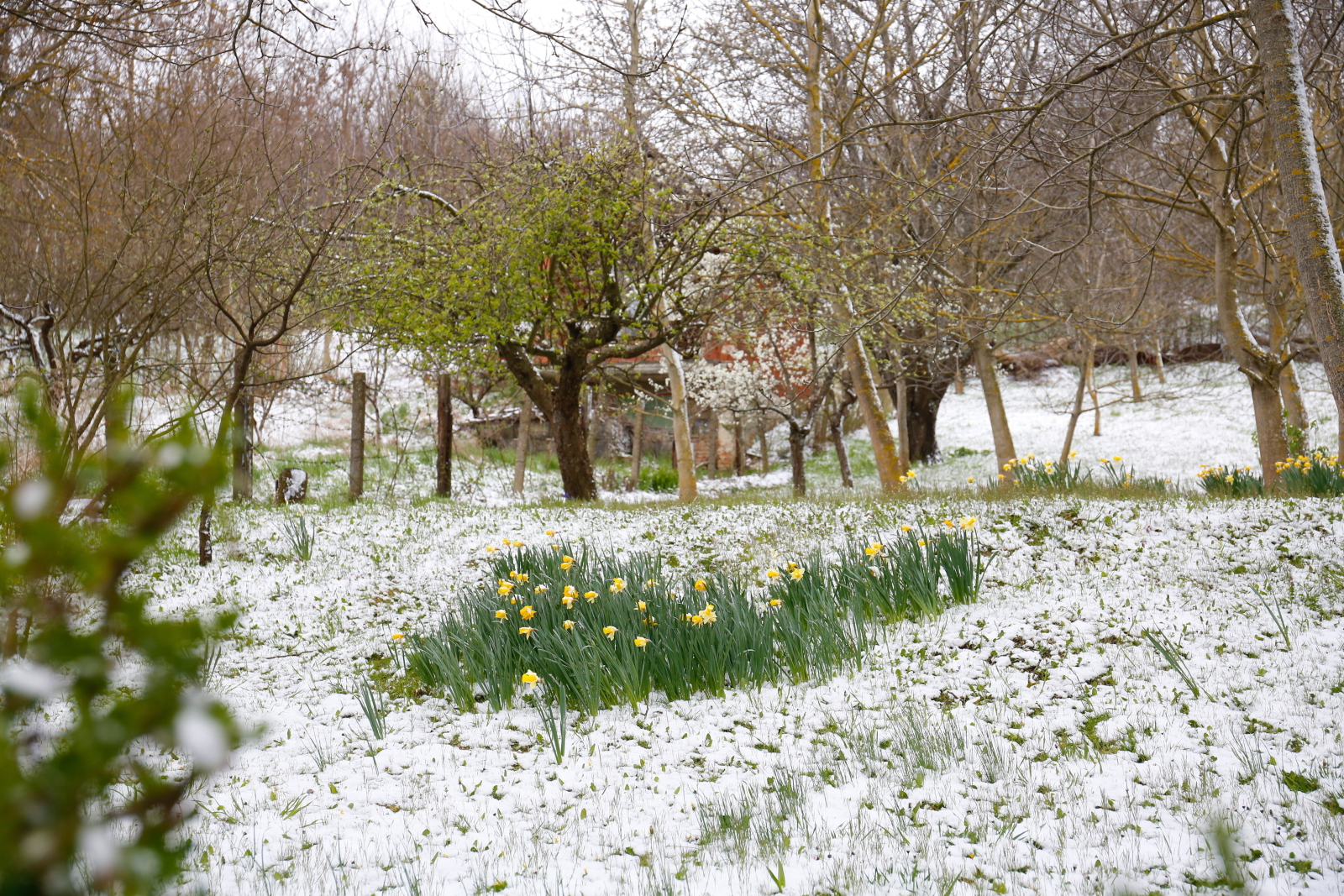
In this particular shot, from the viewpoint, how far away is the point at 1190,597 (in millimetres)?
4609

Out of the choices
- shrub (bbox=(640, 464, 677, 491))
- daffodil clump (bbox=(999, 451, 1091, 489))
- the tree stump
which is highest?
the tree stump

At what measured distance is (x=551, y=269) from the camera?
388 inches

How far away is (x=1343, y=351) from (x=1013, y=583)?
2.14m

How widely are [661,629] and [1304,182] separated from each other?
3.90 metres

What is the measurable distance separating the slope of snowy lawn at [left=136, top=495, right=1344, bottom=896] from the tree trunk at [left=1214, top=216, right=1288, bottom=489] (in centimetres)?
340

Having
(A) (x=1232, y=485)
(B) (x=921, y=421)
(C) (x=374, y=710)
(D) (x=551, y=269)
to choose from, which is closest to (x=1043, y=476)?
(A) (x=1232, y=485)

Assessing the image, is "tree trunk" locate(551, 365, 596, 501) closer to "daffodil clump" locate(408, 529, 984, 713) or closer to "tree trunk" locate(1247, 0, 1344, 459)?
"daffodil clump" locate(408, 529, 984, 713)

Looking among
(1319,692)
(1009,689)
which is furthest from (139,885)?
(1319,692)

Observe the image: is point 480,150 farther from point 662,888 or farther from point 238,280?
point 662,888

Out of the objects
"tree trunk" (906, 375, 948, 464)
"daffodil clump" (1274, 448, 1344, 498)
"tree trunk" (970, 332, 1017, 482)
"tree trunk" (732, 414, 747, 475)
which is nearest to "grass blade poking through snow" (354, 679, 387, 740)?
"daffodil clump" (1274, 448, 1344, 498)

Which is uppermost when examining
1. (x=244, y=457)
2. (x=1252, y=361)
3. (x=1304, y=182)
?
(x=1304, y=182)

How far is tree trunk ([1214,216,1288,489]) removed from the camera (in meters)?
8.22

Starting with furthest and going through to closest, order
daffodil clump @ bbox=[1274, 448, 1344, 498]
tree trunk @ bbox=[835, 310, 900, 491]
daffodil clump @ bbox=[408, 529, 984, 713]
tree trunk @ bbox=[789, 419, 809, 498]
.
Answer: tree trunk @ bbox=[789, 419, 809, 498] → tree trunk @ bbox=[835, 310, 900, 491] → daffodil clump @ bbox=[1274, 448, 1344, 498] → daffodil clump @ bbox=[408, 529, 984, 713]

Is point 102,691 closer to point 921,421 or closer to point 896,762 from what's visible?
point 896,762
